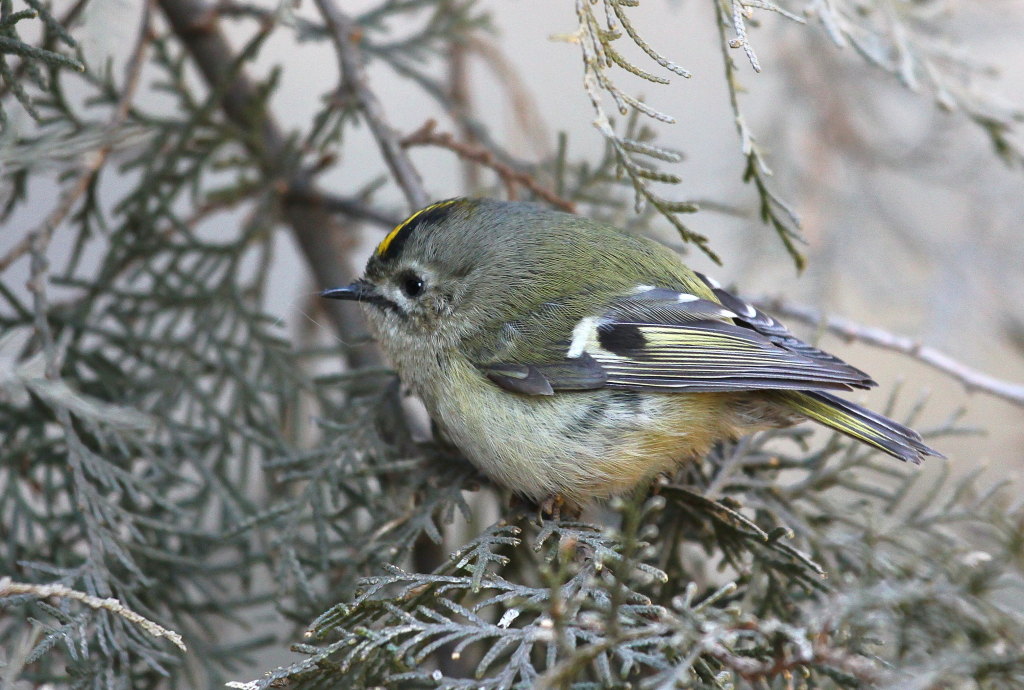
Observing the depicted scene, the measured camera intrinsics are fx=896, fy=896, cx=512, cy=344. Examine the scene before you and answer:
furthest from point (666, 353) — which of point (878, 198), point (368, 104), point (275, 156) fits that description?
point (878, 198)

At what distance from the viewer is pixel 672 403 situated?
1461mm

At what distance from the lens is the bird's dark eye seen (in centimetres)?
168

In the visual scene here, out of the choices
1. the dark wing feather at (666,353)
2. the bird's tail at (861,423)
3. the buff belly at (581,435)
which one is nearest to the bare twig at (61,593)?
the buff belly at (581,435)

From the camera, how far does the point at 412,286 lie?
1685 millimetres

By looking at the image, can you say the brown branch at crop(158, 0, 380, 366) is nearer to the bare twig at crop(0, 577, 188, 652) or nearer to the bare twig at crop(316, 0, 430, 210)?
the bare twig at crop(316, 0, 430, 210)

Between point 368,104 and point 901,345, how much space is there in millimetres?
1136

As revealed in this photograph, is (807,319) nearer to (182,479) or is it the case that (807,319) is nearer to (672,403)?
(672,403)

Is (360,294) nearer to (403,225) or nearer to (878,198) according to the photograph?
(403,225)

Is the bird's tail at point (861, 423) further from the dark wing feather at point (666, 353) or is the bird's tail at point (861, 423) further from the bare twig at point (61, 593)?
the bare twig at point (61, 593)

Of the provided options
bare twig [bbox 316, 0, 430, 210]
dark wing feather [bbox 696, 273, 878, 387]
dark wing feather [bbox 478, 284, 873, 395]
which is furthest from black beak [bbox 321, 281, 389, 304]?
dark wing feather [bbox 696, 273, 878, 387]

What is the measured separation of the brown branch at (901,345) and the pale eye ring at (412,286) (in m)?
0.70

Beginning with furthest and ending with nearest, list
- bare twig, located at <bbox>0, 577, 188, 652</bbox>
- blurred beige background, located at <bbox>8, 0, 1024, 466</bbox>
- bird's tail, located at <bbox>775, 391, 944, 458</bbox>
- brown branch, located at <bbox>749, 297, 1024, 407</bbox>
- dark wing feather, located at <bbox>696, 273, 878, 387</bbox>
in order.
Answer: blurred beige background, located at <bbox>8, 0, 1024, 466</bbox>
brown branch, located at <bbox>749, 297, 1024, 407</bbox>
dark wing feather, located at <bbox>696, 273, 878, 387</bbox>
bird's tail, located at <bbox>775, 391, 944, 458</bbox>
bare twig, located at <bbox>0, 577, 188, 652</bbox>

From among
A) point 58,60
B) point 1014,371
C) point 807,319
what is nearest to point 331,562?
point 58,60

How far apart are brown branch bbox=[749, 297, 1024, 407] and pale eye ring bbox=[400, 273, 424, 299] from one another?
2.31ft
